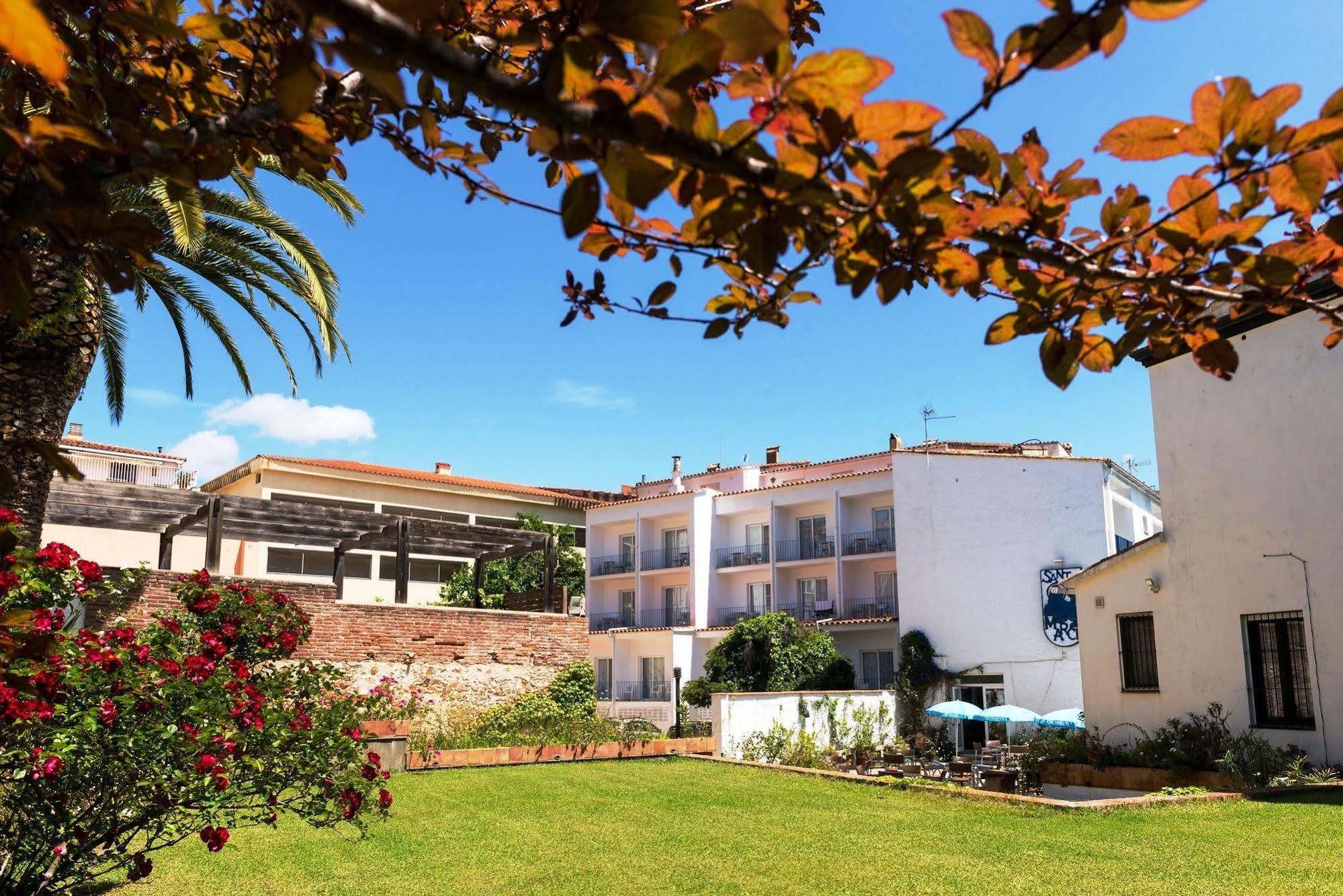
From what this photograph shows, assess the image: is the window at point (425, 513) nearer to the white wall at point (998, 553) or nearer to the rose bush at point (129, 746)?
the white wall at point (998, 553)

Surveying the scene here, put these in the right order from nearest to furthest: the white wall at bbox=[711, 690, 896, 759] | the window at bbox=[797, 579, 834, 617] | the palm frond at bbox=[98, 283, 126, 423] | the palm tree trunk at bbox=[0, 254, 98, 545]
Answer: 1. the palm tree trunk at bbox=[0, 254, 98, 545]
2. the palm frond at bbox=[98, 283, 126, 423]
3. the white wall at bbox=[711, 690, 896, 759]
4. the window at bbox=[797, 579, 834, 617]

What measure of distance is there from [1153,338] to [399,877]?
23.9 feet

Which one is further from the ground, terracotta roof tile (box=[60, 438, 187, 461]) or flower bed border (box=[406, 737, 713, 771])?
terracotta roof tile (box=[60, 438, 187, 461])

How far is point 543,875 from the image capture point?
25.2ft

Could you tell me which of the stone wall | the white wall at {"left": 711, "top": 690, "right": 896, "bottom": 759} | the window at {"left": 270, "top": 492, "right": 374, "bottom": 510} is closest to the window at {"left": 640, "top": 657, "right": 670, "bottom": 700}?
the window at {"left": 270, "top": 492, "right": 374, "bottom": 510}

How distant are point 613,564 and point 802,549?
8.78 m

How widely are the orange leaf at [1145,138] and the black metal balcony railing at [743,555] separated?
119 feet

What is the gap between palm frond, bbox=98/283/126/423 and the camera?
436 inches

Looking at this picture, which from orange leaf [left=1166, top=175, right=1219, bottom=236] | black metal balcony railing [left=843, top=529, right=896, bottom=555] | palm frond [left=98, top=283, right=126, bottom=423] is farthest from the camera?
black metal balcony railing [left=843, top=529, right=896, bottom=555]

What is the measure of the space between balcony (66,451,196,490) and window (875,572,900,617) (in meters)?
24.3

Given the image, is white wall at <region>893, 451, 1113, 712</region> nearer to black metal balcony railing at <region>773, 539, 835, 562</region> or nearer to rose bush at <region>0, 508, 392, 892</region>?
black metal balcony railing at <region>773, 539, 835, 562</region>

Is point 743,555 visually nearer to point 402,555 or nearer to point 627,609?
point 627,609

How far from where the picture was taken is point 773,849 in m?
8.80

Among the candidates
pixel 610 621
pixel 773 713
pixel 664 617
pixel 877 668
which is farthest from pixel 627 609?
pixel 773 713
